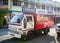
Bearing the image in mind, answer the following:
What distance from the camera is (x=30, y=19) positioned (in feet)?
22.1

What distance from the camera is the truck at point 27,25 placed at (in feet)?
20.4

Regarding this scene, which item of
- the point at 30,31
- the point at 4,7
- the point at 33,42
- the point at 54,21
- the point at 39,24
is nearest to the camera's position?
the point at 33,42

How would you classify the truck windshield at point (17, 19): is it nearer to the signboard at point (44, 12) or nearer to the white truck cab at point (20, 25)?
the white truck cab at point (20, 25)

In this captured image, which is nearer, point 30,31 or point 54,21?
point 30,31

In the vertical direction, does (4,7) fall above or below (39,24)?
above

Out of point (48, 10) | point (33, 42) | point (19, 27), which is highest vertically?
point (48, 10)

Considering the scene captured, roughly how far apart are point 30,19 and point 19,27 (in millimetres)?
734

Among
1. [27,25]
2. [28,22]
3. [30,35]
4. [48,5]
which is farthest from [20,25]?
[48,5]

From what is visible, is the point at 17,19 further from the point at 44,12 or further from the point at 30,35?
the point at 44,12

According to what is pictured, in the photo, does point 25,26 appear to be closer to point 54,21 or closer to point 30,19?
point 30,19

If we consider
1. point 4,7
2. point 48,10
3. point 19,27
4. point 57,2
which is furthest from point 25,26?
point 4,7

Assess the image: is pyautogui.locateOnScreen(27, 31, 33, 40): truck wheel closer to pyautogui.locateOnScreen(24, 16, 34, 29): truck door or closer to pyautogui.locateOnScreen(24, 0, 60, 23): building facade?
pyautogui.locateOnScreen(24, 16, 34, 29): truck door

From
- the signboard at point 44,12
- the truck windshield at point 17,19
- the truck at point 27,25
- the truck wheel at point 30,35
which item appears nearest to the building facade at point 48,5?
the signboard at point 44,12

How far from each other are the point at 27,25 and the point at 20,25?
32 centimetres
